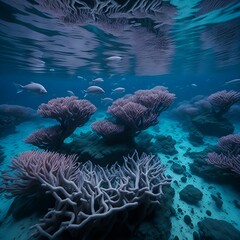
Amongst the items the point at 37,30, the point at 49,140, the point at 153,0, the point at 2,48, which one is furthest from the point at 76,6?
the point at 2,48

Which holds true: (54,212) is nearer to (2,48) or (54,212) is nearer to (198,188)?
(198,188)

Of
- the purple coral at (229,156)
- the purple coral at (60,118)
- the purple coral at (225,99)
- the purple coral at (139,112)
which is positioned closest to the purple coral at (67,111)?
the purple coral at (60,118)

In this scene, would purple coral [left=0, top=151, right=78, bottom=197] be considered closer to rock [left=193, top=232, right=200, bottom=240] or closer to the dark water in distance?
rock [left=193, top=232, right=200, bottom=240]

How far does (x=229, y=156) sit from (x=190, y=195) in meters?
2.32

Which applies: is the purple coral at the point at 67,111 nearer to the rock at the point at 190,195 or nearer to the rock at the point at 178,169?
the rock at the point at 178,169

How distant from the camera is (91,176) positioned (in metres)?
4.02

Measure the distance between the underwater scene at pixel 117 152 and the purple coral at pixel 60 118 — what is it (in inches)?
1.6

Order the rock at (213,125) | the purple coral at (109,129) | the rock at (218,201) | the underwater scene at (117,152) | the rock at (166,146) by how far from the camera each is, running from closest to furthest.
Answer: the underwater scene at (117,152) → the rock at (218,201) → the purple coral at (109,129) → the rock at (166,146) → the rock at (213,125)

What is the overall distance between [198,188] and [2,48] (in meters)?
19.9

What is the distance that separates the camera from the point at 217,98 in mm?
9062

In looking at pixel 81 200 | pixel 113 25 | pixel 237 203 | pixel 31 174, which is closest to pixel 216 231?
pixel 237 203

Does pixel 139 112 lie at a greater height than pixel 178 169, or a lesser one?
greater

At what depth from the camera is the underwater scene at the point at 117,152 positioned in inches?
131

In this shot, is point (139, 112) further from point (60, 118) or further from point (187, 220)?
point (187, 220)
